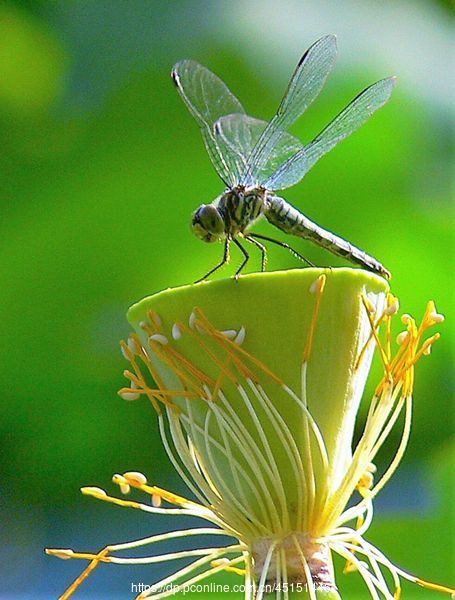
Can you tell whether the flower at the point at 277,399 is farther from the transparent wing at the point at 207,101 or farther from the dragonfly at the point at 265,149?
the transparent wing at the point at 207,101

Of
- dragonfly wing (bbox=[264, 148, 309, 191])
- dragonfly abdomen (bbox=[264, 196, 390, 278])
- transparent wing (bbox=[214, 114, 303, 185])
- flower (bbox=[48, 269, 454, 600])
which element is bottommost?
flower (bbox=[48, 269, 454, 600])

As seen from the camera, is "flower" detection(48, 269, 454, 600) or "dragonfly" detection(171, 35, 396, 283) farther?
"dragonfly" detection(171, 35, 396, 283)

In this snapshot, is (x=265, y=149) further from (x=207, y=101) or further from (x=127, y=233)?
(x=127, y=233)

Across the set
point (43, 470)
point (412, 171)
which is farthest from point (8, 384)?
point (412, 171)

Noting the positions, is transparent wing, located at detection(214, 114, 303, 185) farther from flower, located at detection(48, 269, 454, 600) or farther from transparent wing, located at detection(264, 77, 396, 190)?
flower, located at detection(48, 269, 454, 600)

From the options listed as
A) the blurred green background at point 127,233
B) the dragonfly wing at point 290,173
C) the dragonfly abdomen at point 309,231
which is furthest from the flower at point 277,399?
the blurred green background at point 127,233

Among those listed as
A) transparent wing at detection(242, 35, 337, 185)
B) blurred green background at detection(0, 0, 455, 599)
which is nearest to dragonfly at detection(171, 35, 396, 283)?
transparent wing at detection(242, 35, 337, 185)

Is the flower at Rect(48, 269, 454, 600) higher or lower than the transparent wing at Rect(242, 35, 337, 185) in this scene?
lower
